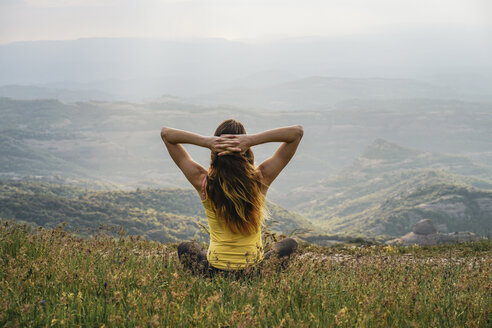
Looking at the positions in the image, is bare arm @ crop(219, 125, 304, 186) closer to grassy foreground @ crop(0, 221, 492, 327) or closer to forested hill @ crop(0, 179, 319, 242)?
grassy foreground @ crop(0, 221, 492, 327)

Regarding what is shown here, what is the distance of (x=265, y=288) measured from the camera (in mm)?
3715

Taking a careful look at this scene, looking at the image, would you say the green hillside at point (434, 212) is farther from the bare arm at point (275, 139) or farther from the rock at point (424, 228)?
the bare arm at point (275, 139)

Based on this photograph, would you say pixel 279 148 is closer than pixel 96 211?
Yes

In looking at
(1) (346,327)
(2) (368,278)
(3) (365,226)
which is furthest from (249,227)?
(3) (365,226)

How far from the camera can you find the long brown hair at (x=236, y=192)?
14.6ft

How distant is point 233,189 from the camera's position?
14.6 feet

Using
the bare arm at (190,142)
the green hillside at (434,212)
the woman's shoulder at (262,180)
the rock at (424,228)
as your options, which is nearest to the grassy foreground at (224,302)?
the woman's shoulder at (262,180)

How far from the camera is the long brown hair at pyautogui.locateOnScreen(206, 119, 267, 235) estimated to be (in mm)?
4465

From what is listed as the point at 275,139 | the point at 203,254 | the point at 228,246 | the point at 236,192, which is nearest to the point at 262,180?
the point at 236,192

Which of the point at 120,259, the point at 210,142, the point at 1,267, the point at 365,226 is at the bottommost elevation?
the point at 365,226

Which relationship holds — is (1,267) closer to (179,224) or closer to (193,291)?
(193,291)

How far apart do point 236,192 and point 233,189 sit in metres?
0.05

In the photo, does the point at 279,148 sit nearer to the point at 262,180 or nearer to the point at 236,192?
the point at 262,180

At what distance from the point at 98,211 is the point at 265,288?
67.7 meters
